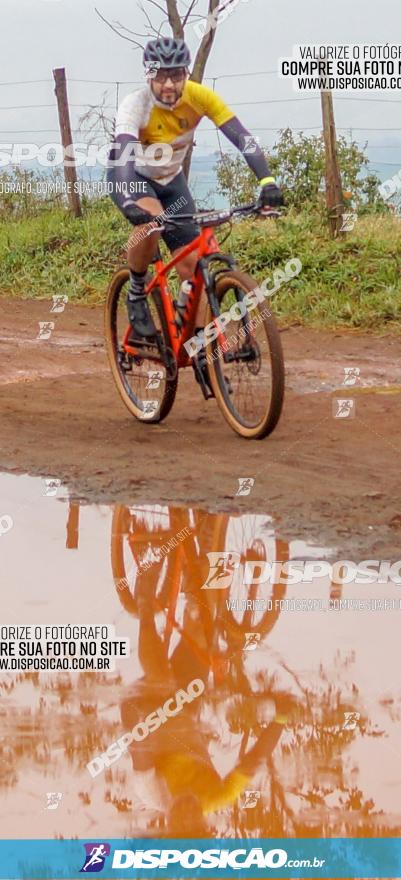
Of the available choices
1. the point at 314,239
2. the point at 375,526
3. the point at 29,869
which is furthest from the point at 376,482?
the point at 314,239

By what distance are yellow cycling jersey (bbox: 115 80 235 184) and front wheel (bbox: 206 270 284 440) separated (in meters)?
0.93

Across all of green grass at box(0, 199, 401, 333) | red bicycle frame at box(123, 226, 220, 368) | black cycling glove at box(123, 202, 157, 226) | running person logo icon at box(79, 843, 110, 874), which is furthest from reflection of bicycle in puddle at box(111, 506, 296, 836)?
green grass at box(0, 199, 401, 333)

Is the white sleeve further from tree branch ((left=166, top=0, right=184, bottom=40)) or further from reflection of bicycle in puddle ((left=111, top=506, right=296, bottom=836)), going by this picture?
tree branch ((left=166, top=0, right=184, bottom=40))

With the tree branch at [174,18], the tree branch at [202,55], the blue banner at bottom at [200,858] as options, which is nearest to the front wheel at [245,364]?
the blue banner at bottom at [200,858]

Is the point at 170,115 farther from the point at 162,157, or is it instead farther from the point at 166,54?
the point at 166,54

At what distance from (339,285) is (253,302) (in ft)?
19.7

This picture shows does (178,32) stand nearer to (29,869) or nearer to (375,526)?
(375,526)

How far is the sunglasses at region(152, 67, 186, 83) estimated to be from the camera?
24.7 ft

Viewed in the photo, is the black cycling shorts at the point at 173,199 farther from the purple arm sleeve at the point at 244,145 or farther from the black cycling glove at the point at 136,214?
the purple arm sleeve at the point at 244,145

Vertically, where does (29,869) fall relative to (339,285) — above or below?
below

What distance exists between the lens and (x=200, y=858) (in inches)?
132

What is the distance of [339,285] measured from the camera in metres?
13.0

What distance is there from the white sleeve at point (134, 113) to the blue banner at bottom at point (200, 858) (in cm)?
497

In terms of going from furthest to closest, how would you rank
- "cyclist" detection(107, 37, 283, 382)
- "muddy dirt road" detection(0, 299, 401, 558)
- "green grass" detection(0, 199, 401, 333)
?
"green grass" detection(0, 199, 401, 333), "cyclist" detection(107, 37, 283, 382), "muddy dirt road" detection(0, 299, 401, 558)
